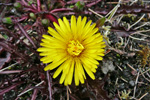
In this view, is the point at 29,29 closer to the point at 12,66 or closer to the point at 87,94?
the point at 12,66

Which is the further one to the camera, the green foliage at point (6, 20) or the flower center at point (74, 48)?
the green foliage at point (6, 20)

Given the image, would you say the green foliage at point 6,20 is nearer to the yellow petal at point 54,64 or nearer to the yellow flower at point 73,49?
the yellow flower at point 73,49

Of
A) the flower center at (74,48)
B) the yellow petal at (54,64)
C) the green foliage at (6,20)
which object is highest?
the green foliage at (6,20)

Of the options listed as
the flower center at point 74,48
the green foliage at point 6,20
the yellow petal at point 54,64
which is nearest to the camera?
the yellow petal at point 54,64

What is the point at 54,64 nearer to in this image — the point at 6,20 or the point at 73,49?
the point at 73,49

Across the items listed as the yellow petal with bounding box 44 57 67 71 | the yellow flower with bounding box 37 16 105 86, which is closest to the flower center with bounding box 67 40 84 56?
the yellow flower with bounding box 37 16 105 86

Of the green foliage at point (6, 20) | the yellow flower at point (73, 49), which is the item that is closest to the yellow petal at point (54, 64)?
the yellow flower at point (73, 49)

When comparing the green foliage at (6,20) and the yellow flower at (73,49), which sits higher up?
the green foliage at (6,20)

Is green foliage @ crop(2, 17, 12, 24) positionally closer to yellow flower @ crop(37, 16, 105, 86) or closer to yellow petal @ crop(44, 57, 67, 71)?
yellow flower @ crop(37, 16, 105, 86)

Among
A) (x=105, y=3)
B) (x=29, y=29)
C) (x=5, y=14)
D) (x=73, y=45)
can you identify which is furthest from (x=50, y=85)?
(x=105, y=3)
